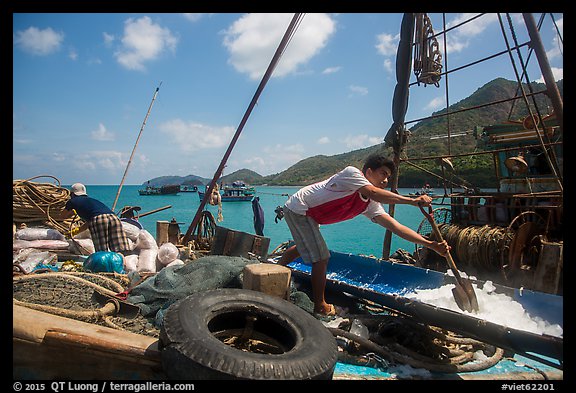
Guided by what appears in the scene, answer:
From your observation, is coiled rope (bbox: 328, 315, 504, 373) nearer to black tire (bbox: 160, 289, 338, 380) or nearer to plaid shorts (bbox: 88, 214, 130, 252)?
black tire (bbox: 160, 289, 338, 380)

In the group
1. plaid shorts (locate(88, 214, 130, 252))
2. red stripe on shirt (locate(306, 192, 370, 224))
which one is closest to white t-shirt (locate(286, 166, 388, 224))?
red stripe on shirt (locate(306, 192, 370, 224))

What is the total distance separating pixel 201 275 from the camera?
420cm

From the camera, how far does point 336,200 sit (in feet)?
A: 13.5

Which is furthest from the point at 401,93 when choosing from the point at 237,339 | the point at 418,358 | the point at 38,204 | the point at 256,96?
the point at 38,204

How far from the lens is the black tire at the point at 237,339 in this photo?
2.24 metres

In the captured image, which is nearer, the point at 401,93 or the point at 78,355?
the point at 78,355

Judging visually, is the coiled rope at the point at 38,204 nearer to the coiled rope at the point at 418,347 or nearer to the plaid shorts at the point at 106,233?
the plaid shorts at the point at 106,233

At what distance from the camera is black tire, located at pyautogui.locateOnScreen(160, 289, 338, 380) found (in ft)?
7.34

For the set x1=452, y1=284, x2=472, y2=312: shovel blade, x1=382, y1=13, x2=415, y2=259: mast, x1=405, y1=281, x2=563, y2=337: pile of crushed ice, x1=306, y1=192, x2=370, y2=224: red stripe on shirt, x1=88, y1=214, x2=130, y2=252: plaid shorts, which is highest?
x1=382, y1=13, x2=415, y2=259: mast

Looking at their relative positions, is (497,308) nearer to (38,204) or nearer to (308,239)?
(308,239)

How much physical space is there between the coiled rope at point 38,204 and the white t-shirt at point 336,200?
256 inches

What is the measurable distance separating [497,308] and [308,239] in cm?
218

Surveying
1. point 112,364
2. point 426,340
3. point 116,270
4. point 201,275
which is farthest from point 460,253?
point 112,364

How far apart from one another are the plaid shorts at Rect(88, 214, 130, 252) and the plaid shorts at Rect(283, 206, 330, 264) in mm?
3854
